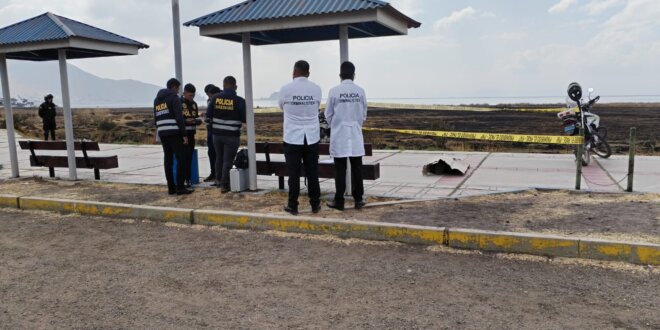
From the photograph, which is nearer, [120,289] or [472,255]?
[120,289]

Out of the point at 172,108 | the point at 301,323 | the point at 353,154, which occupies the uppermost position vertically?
the point at 172,108

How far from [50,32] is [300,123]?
5.41 meters

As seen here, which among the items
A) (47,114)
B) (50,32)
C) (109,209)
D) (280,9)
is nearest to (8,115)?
(50,32)

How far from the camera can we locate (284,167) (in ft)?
26.7

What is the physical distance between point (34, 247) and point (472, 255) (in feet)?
15.5

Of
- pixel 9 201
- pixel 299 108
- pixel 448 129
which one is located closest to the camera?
pixel 299 108

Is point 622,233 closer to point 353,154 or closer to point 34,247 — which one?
point 353,154

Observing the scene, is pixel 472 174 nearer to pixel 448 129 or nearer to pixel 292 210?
pixel 292 210

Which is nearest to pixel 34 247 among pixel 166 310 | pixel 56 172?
pixel 166 310

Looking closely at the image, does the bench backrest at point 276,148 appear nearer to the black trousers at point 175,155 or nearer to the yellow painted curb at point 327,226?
the black trousers at point 175,155

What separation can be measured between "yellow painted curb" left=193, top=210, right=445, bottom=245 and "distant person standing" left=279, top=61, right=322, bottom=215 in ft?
1.25

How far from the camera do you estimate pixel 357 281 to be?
4.54 m

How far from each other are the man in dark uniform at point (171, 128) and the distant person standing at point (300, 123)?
2119mm

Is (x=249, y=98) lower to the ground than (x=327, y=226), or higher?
higher
